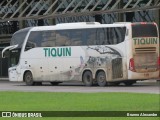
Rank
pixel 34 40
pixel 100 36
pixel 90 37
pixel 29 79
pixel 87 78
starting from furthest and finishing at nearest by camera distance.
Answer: pixel 29 79
pixel 34 40
pixel 87 78
pixel 90 37
pixel 100 36

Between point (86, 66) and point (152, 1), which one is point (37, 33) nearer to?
point (86, 66)

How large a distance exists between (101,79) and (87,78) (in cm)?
117

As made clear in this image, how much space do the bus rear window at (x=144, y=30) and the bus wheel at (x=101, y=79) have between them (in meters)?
2.90

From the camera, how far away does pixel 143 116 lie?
14.4m

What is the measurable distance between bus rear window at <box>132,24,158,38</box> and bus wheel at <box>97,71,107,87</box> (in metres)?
2.90

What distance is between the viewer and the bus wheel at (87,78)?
110 ft

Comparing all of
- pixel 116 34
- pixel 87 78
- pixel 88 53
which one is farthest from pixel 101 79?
pixel 116 34

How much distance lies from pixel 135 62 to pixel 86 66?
324cm

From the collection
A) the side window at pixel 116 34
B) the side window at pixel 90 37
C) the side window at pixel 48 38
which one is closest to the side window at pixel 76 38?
the side window at pixel 90 37

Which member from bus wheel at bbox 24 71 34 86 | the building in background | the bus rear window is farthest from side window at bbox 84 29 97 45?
the building in background

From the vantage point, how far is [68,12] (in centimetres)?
4416

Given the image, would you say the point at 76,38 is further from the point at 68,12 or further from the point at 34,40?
the point at 68,12

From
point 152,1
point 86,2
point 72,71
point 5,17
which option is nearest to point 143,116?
point 72,71

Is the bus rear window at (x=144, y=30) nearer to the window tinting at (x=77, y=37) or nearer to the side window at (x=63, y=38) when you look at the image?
the window tinting at (x=77, y=37)
